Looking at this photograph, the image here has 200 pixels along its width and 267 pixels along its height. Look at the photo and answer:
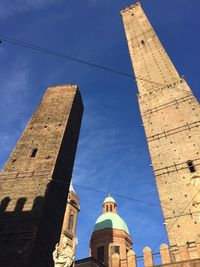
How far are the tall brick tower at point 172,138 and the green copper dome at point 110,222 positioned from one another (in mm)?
9265

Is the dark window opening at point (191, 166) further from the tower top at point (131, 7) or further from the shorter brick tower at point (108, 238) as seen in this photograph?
the tower top at point (131, 7)

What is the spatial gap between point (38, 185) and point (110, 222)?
12.6 metres

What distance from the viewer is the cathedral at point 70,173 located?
9.05m

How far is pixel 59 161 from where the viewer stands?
476 inches

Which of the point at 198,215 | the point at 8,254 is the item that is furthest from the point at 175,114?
the point at 8,254

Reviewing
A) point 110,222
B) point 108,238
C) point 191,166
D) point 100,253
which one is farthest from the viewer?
point 110,222

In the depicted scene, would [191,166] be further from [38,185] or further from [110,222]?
[110,222]

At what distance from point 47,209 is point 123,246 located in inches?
485

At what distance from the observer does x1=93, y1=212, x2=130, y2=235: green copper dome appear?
2181 cm

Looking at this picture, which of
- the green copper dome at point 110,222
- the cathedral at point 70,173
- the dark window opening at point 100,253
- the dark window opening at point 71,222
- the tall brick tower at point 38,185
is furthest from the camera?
the green copper dome at point 110,222

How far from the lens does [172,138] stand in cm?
1373

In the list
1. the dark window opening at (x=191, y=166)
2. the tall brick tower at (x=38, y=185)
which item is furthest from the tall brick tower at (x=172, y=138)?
the tall brick tower at (x=38, y=185)

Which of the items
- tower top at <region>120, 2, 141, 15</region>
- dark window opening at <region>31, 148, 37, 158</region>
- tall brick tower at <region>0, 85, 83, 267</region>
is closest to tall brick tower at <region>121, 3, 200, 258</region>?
tall brick tower at <region>0, 85, 83, 267</region>

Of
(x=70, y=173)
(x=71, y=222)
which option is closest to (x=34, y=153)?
(x=70, y=173)
